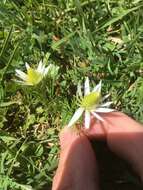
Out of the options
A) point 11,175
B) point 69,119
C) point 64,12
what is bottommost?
point 11,175

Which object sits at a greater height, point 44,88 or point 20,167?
point 44,88

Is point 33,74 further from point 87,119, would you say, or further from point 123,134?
point 123,134

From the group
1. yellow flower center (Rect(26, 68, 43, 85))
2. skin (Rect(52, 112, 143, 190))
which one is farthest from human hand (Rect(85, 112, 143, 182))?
yellow flower center (Rect(26, 68, 43, 85))

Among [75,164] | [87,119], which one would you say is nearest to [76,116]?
[87,119]

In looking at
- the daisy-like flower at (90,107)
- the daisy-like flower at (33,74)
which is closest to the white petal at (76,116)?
the daisy-like flower at (90,107)

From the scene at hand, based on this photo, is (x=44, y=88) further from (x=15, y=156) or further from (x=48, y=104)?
(x=15, y=156)

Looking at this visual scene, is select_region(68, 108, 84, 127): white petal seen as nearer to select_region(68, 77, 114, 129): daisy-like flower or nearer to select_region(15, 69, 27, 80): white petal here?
select_region(68, 77, 114, 129): daisy-like flower

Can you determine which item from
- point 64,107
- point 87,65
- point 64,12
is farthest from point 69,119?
point 64,12
